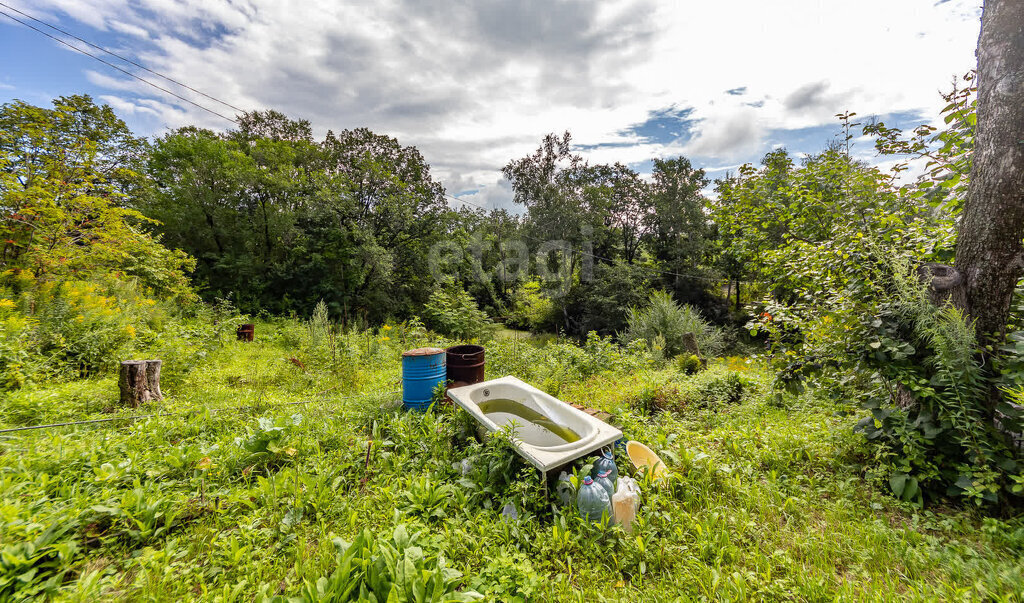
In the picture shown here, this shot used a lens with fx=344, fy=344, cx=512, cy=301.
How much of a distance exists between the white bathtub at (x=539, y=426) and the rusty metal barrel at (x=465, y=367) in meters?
0.26

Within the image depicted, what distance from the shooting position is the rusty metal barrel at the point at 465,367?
12.2 ft

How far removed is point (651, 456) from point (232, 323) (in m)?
7.51

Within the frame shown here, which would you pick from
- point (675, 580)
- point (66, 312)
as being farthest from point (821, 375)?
point (66, 312)

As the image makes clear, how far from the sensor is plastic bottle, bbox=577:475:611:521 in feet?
6.63

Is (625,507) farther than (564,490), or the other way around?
(564,490)

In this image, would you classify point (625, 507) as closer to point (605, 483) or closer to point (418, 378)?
point (605, 483)

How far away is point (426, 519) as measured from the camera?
1985 millimetres

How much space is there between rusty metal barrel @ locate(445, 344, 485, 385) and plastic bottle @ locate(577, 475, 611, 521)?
1886 mm

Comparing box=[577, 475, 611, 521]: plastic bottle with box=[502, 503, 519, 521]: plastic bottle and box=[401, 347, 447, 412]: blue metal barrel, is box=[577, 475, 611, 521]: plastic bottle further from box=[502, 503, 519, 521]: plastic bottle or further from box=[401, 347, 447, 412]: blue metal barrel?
box=[401, 347, 447, 412]: blue metal barrel

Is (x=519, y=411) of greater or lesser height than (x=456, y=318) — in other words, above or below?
below

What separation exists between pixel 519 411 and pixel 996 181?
3.67 metres

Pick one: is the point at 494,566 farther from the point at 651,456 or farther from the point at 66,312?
the point at 66,312

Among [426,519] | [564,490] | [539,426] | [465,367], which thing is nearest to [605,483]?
[564,490]

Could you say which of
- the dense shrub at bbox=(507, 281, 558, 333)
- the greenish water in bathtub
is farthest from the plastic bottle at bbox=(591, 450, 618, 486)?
the dense shrub at bbox=(507, 281, 558, 333)
